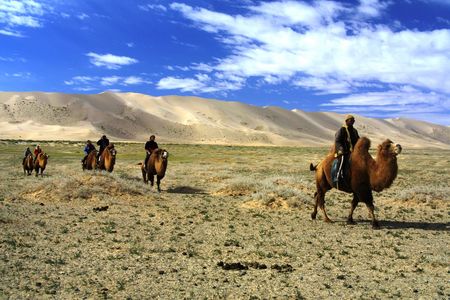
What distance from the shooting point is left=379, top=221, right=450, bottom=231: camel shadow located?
11.9m

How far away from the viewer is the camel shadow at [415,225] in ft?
39.1

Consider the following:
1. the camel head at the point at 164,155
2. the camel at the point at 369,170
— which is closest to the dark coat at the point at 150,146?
the camel head at the point at 164,155

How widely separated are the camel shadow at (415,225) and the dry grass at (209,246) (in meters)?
0.06

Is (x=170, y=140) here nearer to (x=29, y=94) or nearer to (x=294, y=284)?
(x=29, y=94)

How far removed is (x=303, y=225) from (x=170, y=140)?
152 m

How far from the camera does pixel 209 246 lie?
31.2 ft

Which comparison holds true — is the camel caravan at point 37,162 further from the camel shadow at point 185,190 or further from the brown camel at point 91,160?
the camel shadow at point 185,190

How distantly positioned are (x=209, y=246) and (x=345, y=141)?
4715 mm

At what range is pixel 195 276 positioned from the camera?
23.9 feet

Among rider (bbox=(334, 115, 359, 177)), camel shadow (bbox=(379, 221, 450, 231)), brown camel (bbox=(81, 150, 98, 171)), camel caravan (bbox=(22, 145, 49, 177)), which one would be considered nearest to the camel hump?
rider (bbox=(334, 115, 359, 177))

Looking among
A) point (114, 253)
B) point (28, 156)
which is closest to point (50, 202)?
point (114, 253)

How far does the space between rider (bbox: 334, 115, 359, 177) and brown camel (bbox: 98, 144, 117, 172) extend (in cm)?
1086

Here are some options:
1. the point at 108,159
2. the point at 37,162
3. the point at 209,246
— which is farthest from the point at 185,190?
the point at 209,246

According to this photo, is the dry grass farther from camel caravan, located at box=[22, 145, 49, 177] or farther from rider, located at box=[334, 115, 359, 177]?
camel caravan, located at box=[22, 145, 49, 177]
